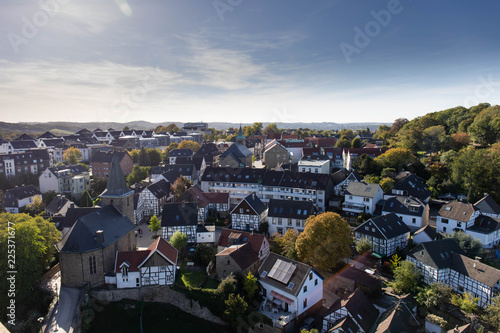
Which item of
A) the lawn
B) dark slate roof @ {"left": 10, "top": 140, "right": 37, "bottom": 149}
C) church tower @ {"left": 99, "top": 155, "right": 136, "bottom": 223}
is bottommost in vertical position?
the lawn

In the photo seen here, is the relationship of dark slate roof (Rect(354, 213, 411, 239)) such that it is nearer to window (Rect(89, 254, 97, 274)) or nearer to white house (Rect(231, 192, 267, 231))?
white house (Rect(231, 192, 267, 231))

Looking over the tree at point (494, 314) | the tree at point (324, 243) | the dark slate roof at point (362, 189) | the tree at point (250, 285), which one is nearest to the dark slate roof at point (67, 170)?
the tree at point (250, 285)

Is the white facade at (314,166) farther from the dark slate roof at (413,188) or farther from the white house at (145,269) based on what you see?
the white house at (145,269)

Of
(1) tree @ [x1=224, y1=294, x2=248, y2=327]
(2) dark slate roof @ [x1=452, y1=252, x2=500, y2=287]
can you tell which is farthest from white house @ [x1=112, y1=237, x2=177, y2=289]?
(2) dark slate roof @ [x1=452, y1=252, x2=500, y2=287]

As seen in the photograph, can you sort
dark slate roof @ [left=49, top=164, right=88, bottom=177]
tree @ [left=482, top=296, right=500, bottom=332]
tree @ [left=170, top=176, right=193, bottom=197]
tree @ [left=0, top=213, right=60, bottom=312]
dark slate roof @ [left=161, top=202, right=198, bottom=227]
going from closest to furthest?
1. tree @ [left=482, top=296, right=500, bottom=332]
2. tree @ [left=0, top=213, right=60, bottom=312]
3. dark slate roof @ [left=161, top=202, right=198, bottom=227]
4. tree @ [left=170, top=176, right=193, bottom=197]
5. dark slate roof @ [left=49, top=164, right=88, bottom=177]

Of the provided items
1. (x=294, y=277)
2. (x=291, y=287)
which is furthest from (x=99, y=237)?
(x=294, y=277)

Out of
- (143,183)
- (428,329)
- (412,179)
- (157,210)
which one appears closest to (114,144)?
(143,183)

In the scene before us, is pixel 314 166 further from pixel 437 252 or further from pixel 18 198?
pixel 18 198
